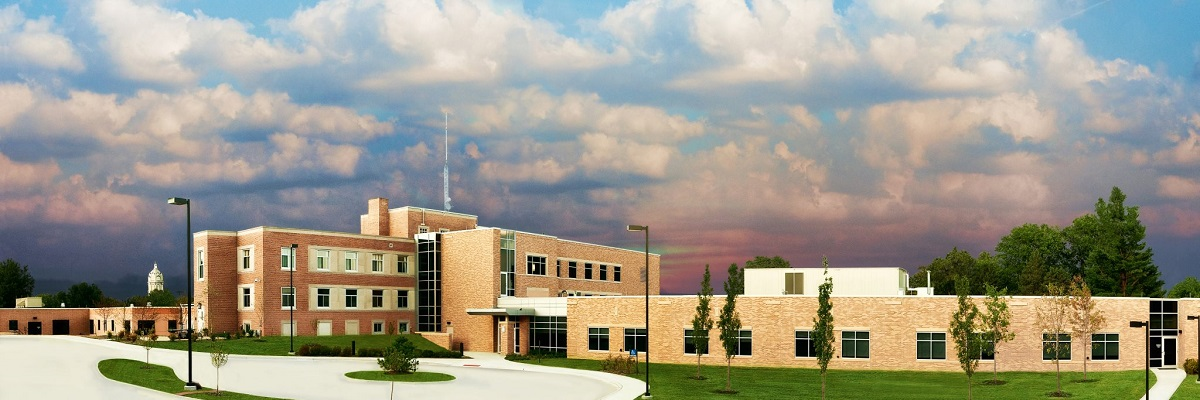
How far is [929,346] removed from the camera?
58.2 metres

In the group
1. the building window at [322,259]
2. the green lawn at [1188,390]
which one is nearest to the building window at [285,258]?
the building window at [322,259]

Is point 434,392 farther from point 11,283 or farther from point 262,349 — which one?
point 11,283

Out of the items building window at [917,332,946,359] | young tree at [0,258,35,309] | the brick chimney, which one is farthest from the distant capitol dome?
building window at [917,332,946,359]

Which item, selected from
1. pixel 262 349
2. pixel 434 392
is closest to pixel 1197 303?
pixel 434 392

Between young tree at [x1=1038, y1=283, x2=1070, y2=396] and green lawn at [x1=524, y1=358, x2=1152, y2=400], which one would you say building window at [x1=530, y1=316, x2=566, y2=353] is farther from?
young tree at [x1=1038, y1=283, x2=1070, y2=396]

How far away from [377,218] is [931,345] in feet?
156

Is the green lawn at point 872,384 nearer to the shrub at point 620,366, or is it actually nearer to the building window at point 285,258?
the shrub at point 620,366

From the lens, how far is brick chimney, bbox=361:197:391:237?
8631 centimetres

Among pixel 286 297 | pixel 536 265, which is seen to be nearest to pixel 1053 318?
pixel 536 265

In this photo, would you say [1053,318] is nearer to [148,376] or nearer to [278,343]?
[148,376]

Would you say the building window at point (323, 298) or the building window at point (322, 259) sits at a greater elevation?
the building window at point (322, 259)

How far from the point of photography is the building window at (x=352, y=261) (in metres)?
81.7

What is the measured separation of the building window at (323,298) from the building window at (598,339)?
24012mm

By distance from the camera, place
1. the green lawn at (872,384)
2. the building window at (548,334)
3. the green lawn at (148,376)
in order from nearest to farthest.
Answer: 1. the green lawn at (148,376)
2. the green lawn at (872,384)
3. the building window at (548,334)
